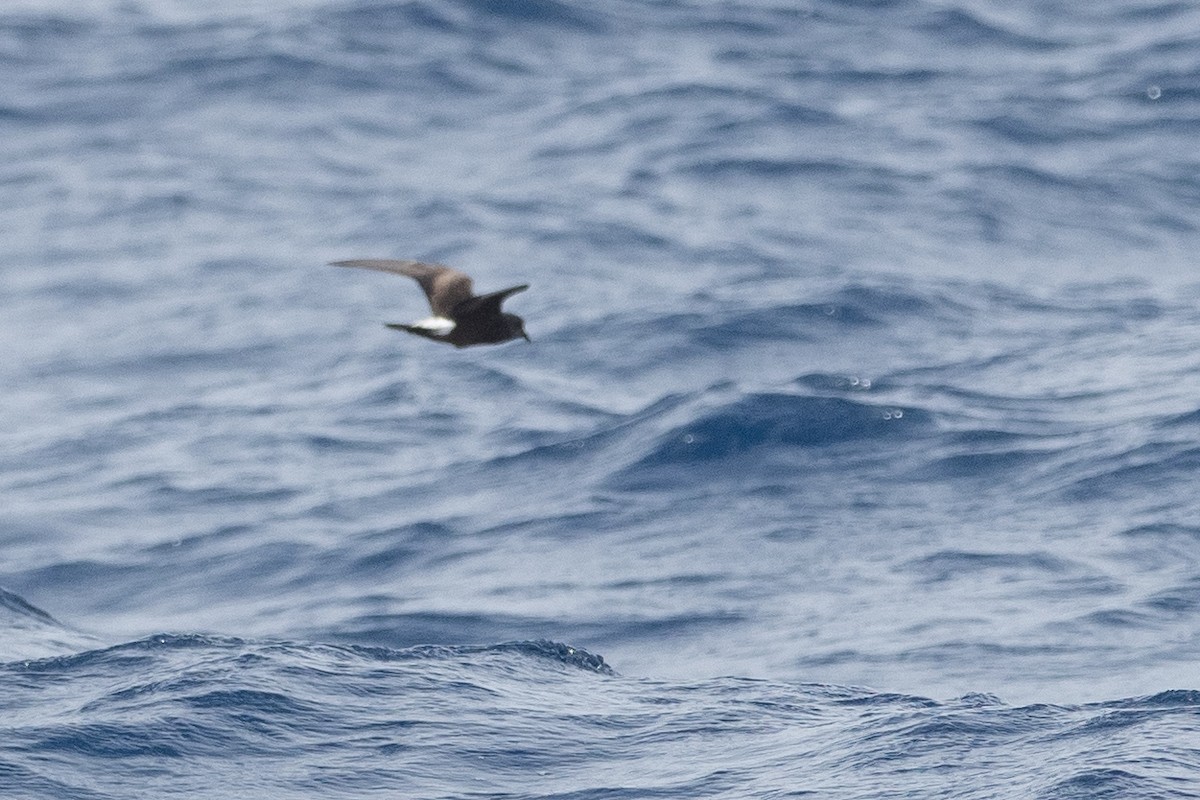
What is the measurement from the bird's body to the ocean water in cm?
223

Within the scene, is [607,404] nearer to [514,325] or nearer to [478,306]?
[514,325]

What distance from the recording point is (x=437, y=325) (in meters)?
8.62

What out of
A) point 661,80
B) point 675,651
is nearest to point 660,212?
point 661,80

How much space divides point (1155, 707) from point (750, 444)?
4.97 m

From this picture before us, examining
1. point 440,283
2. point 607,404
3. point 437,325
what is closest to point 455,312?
point 437,325

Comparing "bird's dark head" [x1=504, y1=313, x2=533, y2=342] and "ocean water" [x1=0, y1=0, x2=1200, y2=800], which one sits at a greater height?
"bird's dark head" [x1=504, y1=313, x2=533, y2=342]

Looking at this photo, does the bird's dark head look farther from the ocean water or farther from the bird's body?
the ocean water

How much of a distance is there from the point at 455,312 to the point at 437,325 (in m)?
0.14

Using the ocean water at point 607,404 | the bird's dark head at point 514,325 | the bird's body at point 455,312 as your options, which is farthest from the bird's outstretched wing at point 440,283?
the ocean water at point 607,404

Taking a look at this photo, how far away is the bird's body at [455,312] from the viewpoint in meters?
8.61

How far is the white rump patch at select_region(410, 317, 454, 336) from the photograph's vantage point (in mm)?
8500

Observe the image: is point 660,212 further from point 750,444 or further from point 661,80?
point 750,444

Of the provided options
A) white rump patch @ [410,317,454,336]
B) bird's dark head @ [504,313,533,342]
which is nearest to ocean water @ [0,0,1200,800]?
bird's dark head @ [504,313,533,342]

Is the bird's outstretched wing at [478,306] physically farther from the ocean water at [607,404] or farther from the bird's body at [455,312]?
the ocean water at [607,404]
